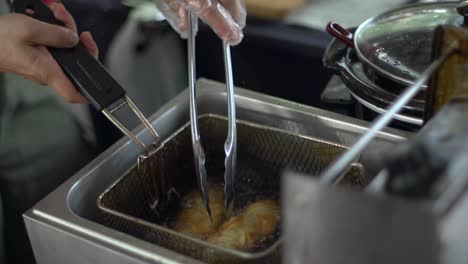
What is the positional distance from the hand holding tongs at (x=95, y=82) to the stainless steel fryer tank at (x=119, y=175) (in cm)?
7

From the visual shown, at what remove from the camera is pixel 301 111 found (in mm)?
806

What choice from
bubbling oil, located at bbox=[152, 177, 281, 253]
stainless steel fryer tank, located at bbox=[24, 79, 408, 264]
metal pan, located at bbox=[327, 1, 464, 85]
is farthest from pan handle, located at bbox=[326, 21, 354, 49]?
bubbling oil, located at bbox=[152, 177, 281, 253]

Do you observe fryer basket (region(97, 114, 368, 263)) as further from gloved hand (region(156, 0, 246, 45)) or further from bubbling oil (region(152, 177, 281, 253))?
gloved hand (region(156, 0, 246, 45))

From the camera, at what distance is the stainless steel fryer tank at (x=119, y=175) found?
62 centimetres

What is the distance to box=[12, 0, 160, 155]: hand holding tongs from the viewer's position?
2.27ft

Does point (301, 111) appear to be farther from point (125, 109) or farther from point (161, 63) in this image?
point (161, 63)

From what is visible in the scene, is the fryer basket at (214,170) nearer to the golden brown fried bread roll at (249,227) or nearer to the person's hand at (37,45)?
the golden brown fried bread roll at (249,227)

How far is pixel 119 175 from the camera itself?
77 cm

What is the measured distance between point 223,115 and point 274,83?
501 millimetres

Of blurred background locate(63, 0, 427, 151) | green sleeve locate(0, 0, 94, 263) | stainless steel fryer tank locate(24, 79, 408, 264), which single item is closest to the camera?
stainless steel fryer tank locate(24, 79, 408, 264)

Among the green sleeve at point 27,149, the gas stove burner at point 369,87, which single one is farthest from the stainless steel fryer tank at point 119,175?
the green sleeve at point 27,149

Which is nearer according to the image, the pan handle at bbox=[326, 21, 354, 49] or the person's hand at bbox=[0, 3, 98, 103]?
the person's hand at bbox=[0, 3, 98, 103]

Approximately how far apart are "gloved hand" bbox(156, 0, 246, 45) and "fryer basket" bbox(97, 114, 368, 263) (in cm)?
14

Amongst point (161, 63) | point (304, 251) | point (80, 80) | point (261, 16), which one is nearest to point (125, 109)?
point (80, 80)
